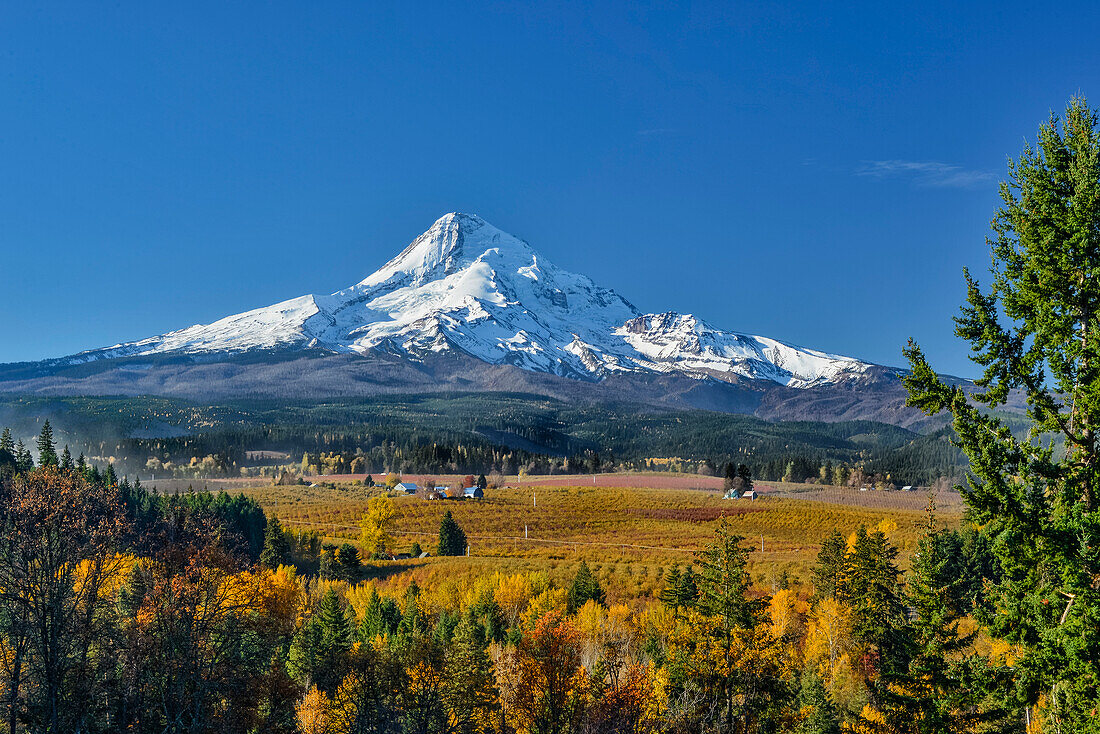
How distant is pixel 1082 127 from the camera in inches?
512

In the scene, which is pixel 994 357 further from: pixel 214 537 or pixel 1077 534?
pixel 214 537

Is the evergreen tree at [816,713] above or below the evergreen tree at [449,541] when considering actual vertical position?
above

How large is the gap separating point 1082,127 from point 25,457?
123 m

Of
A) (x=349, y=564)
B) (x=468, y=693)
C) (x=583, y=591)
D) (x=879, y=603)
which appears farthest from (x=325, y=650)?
(x=349, y=564)

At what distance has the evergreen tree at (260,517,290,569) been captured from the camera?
307 feet

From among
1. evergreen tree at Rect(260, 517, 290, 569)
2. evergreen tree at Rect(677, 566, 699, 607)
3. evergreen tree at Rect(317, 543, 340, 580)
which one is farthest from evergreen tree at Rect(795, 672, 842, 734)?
evergreen tree at Rect(260, 517, 290, 569)

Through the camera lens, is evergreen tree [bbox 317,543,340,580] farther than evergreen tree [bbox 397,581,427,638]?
Yes

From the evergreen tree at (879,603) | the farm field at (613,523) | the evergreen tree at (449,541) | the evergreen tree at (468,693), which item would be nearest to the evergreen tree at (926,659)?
the evergreen tree at (879,603)

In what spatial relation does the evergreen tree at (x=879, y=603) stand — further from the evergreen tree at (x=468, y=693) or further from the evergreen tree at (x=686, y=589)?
the evergreen tree at (x=468, y=693)

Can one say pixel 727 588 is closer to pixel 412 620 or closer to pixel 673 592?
pixel 673 592

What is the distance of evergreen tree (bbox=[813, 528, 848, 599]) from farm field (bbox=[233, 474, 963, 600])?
15265 millimetres

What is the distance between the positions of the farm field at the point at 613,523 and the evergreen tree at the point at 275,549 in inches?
485

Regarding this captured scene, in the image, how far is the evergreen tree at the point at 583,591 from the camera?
7175 cm

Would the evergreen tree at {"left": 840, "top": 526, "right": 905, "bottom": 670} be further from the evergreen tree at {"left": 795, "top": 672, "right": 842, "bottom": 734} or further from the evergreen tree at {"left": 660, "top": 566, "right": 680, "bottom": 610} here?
the evergreen tree at {"left": 660, "top": 566, "right": 680, "bottom": 610}
